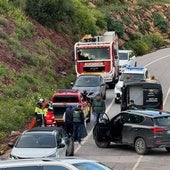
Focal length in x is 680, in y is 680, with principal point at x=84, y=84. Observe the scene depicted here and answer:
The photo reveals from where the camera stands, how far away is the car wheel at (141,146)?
23.4 metres

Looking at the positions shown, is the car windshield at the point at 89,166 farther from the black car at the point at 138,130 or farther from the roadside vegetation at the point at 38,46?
the roadside vegetation at the point at 38,46

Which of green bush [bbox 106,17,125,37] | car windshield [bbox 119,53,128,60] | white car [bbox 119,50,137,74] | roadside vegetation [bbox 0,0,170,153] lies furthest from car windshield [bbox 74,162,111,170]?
green bush [bbox 106,17,125,37]

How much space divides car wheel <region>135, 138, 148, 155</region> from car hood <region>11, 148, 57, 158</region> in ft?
13.9

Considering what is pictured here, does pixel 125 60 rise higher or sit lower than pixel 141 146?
higher

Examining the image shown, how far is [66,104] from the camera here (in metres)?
29.5

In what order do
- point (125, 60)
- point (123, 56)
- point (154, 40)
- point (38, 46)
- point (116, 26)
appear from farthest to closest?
point (154, 40) → point (116, 26) → point (123, 56) → point (125, 60) → point (38, 46)

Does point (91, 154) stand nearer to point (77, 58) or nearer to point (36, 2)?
point (77, 58)

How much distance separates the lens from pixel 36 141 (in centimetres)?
2105

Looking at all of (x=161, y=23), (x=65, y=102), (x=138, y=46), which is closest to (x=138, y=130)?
Result: (x=65, y=102)

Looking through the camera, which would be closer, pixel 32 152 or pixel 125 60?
pixel 32 152

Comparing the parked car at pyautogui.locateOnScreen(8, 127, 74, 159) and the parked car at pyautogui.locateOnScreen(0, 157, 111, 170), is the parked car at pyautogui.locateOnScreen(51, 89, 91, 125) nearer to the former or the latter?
the parked car at pyautogui.locateOnScreen(8, 127, 74, 159)

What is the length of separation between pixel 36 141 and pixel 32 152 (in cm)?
88

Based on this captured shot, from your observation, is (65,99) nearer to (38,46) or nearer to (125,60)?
(38,46)

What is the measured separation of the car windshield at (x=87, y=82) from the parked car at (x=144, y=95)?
20.2 feet
